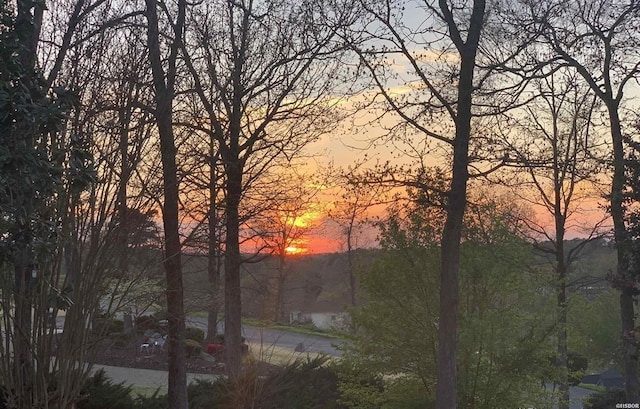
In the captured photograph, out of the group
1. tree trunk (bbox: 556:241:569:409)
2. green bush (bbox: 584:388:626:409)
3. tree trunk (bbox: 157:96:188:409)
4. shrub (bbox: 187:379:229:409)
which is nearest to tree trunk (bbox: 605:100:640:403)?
tree trunk (bbox: 556:241:569:409)

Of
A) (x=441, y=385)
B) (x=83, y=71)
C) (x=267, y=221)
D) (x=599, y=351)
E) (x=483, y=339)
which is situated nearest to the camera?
(x=83, y=71)

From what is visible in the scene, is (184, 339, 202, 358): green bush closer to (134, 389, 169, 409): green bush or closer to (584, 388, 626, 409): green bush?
(134, 389, 169, 409): green bush

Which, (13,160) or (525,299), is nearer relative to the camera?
(13,160)

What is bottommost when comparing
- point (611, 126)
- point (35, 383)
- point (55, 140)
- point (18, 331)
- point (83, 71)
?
point (35, 383)

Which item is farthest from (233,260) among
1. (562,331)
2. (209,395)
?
(562,331)

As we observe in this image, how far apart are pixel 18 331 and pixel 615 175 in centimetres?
1183

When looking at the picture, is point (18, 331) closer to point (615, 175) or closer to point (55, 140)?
point (55, 140)

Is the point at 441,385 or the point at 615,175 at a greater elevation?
the point at 615,175

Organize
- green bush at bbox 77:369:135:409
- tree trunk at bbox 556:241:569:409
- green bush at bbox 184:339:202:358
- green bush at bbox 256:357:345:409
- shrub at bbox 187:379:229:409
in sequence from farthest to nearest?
green bush at bbox 184:339:202:358 < green bush at bbox 256:357:345:409 < tree trunk at bbox 556:241:569:409 < shrub at bbox 187:379:229:409 < green bush at bbox 77:369:135:409

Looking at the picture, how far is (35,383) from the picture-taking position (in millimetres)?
6473

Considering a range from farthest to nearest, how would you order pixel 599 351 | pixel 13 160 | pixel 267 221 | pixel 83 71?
1. pixel 599 351
2. pixel 267 221
3. pixel 83 71
4. pixel 13 160

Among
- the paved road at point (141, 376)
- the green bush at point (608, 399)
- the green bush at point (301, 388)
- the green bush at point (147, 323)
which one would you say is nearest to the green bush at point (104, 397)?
the green bush at point (147, 323)

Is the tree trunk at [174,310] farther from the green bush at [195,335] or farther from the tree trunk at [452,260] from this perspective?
the green bush at [195,335]

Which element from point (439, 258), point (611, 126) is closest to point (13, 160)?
point (439, 258)
